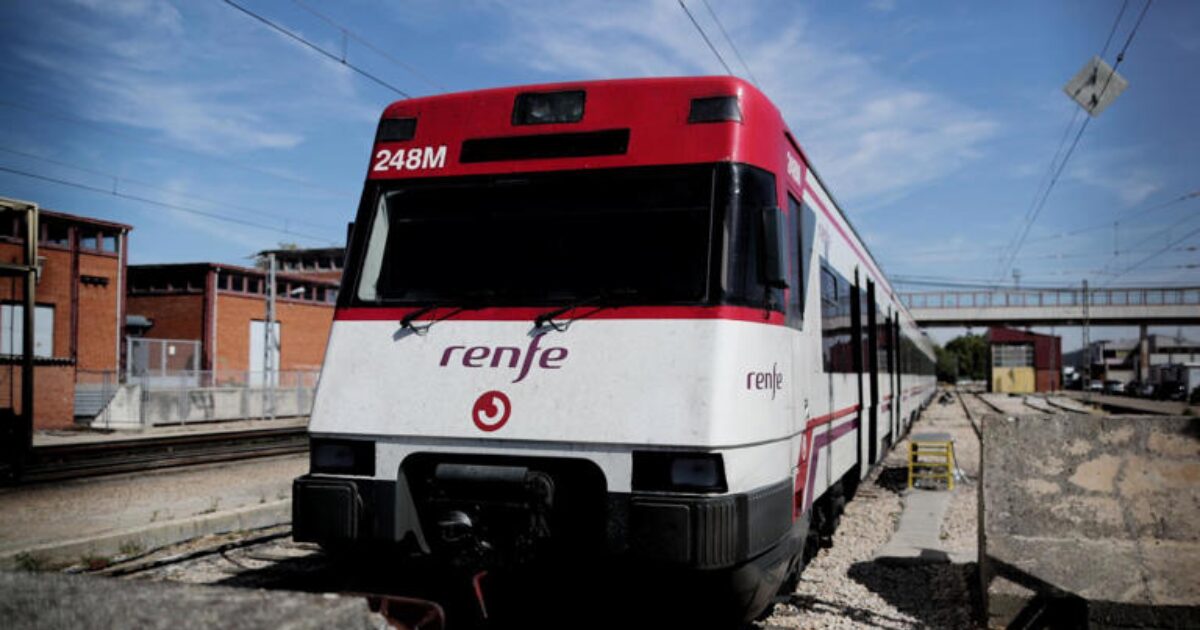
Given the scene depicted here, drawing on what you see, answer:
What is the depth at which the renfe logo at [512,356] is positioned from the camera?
4961 millimetres

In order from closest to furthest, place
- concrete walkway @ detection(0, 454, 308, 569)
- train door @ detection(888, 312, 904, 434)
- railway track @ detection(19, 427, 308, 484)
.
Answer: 1. concrete walkway @ detection(0, 454, 308, 569)
2. train door @ detection(888, 312, 904, 434)
3. railway track @ detection(19, 427, 308, 484)

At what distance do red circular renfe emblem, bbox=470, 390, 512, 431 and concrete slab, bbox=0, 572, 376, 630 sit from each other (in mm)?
1544

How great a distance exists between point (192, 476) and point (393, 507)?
34.1 ft

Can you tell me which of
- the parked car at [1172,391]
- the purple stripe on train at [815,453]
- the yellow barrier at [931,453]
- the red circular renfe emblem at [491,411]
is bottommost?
the parked car at [1172,391]

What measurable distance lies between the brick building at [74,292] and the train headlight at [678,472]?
27.4 meters

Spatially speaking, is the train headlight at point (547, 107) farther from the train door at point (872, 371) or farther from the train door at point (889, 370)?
the train door at point (889, 370)

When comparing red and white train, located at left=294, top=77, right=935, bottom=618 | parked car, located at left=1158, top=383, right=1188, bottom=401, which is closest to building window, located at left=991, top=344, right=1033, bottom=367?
parked car, located at left=1158, top=383, right=1188, bottom=401

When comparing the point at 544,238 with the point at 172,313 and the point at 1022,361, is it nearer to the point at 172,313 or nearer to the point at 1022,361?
the point at 172,313

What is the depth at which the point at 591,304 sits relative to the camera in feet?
16.5

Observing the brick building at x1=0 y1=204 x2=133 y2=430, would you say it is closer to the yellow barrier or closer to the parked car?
the yellow barrier

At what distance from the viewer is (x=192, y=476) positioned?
14070mm

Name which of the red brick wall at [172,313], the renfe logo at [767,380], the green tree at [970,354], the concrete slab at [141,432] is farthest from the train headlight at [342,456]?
the green tree at [970,354]

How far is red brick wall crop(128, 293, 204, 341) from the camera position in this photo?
41.8 metres

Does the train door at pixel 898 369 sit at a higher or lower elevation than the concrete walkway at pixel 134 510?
higher
